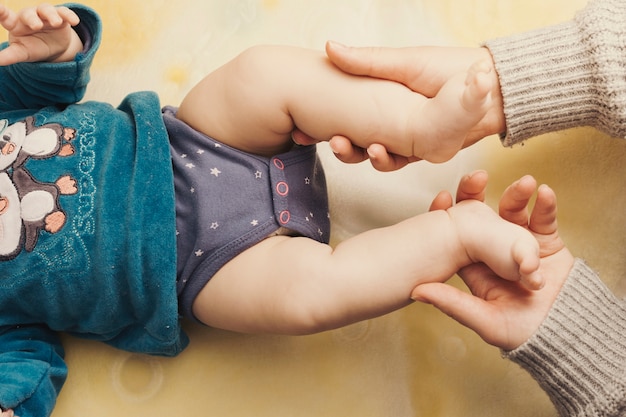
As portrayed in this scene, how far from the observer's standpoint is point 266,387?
93cm

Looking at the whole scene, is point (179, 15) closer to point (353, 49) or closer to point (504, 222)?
point (353, 49)

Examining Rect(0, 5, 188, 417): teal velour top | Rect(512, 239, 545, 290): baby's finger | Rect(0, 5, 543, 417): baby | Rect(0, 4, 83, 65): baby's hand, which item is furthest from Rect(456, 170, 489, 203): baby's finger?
Rect(0, 4, 83, 65): baby's hand

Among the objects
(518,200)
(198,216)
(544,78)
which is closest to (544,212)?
(518,200)

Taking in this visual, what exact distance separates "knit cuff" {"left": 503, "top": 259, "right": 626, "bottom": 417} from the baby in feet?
0.38

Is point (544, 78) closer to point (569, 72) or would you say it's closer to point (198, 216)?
point (569, 72)

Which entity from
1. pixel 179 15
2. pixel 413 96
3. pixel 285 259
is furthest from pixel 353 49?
pixel 179 15

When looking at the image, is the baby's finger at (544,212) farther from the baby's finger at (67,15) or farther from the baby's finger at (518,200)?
the baby's finger at (67,15)

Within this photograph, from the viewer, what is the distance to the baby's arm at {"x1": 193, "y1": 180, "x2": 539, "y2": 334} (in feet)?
2.44

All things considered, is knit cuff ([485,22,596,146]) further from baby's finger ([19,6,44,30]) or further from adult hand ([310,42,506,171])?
baby's finger ([19,6,44,30])

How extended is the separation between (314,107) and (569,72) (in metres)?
0.32

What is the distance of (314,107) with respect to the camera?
2.60 feet

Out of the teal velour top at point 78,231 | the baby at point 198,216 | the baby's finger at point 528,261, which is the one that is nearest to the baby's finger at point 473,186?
the baby at point 198,216

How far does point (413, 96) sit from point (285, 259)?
10.0 inches

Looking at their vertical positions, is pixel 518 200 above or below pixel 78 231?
above
